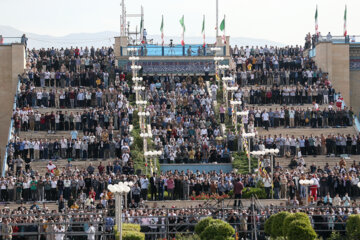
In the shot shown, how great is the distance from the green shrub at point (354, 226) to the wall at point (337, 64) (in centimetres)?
2656

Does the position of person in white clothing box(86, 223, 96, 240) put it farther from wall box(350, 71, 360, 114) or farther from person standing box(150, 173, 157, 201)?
wall box(350, 71, 360, 114)

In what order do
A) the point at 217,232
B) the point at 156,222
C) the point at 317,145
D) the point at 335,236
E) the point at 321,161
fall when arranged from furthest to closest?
the point at 317,145, the point at 321,161, the point at 156,222, the point at 335,236, the point at 217,232

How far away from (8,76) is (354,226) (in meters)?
30.5

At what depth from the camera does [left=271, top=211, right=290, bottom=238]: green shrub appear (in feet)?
108

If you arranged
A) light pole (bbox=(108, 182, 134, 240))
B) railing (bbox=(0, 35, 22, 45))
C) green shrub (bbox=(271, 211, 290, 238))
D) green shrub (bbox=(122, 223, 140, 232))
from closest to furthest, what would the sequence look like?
1. light pole (bbox=(108, 182, 134, 240))
2. green shrub (bbox=(271, 211, 290, 238))
3. green shrub (bbox=(122, 223, 140, 232))
4. railing (bbox=(0, 35, 22, 45))

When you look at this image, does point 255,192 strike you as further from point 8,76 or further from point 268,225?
Answer: point 8,76

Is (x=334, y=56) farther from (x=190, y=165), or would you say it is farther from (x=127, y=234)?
A: (x=127, y=234)

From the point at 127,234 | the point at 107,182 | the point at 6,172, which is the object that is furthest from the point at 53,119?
the point at 127,234

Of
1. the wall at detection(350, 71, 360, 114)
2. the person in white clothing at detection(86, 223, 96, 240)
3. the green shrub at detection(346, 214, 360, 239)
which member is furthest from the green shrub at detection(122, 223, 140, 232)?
the wall at detection(350, 71, 360, 114)

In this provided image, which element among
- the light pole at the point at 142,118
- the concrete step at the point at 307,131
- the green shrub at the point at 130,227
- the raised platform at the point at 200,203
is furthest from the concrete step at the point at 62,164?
the green shrub at the point at 130,227

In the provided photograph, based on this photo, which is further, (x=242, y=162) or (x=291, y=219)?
(x=242, y=162)

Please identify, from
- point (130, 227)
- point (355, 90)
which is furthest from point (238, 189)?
point (355, 90)

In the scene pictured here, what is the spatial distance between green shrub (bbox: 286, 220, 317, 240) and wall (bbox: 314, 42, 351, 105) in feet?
93.6

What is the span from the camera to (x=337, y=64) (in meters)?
59.7
